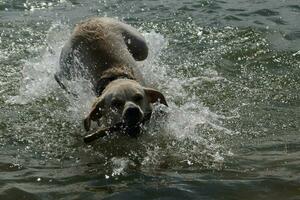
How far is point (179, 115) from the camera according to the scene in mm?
6703

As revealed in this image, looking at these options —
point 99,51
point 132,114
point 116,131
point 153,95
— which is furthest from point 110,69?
point 132,114

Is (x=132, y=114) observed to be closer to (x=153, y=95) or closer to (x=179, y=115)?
(x=153, y=95)

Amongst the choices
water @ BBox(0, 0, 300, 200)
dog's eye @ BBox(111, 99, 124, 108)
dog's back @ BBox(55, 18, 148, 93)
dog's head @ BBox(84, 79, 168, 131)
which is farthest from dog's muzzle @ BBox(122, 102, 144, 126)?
dog's back @ BBox(55, 18, 148, 93)

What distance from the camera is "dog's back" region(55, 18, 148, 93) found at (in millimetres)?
6992

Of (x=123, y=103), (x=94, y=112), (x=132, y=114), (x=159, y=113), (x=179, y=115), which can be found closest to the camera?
(x=132, y=114)

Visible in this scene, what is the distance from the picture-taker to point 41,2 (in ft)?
45.8

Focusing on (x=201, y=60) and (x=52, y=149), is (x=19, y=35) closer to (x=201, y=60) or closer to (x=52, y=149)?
(x=201, y=60)

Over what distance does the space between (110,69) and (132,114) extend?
1.33 meters

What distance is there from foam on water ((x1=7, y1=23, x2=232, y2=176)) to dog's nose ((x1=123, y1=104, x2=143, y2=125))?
0.35 meters

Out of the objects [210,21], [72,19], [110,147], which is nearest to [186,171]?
[110,147]

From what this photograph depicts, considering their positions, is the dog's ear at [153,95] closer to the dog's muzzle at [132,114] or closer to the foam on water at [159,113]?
the foam on water at [159,113]

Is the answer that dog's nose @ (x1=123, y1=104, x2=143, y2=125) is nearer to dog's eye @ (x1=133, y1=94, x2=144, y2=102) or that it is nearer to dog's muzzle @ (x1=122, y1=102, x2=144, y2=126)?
dog's muzzle @ (x1=122, y1=102, x2=144, y2=126)

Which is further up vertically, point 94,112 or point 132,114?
point 132,114

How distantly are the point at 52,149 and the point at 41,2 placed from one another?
8.86 m
